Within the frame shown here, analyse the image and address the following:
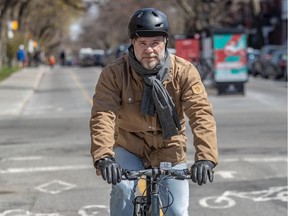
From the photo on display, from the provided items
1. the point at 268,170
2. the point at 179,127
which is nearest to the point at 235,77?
the point at 268,170

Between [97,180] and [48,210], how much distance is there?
5.12 ft

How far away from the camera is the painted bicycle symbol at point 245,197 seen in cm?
769

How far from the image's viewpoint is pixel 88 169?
32.0 ft

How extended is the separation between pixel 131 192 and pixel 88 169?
539 cm

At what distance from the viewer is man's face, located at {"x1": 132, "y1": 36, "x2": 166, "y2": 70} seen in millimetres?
4164

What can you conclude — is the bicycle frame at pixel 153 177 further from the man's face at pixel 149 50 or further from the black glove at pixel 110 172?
the man's face at pixel 149 50

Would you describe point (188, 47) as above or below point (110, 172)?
below

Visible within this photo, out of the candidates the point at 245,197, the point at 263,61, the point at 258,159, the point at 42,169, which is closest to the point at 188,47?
the point at 263,61

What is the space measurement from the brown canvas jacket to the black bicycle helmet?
30 centimetres

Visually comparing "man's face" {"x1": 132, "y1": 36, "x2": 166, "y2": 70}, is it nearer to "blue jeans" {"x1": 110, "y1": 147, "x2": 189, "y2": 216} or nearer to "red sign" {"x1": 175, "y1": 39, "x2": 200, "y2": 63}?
"blue jeans" {"x1": 110, "y1": 147, "x2": 189, "y2": 216}

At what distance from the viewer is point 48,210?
7.48 metres

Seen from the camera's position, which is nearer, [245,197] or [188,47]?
[245,197]

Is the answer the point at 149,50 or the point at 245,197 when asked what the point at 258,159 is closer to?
the point at 245,197

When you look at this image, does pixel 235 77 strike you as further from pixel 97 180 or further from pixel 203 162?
pixel 203 162
